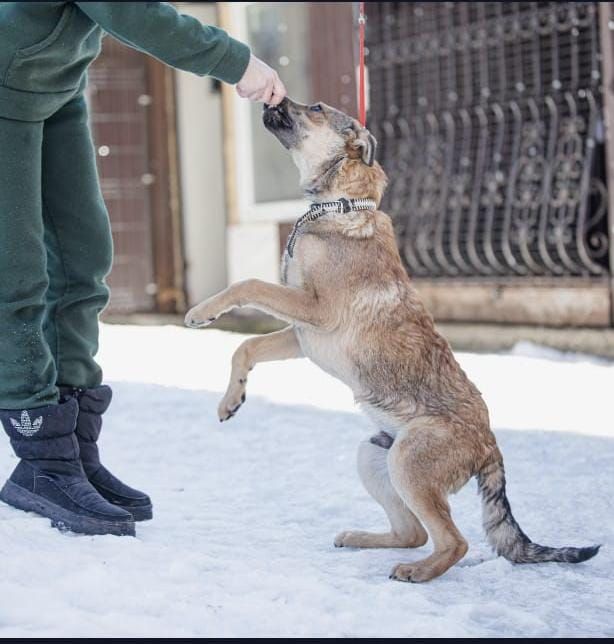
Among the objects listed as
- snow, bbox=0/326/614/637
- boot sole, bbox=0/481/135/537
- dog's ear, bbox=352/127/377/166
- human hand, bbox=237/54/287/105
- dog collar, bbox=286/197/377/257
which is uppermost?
human hand, bbox=237/54/287/105

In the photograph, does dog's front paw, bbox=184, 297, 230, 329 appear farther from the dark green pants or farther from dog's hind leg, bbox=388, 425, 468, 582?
dog's hind leg, bbox=388, 425, 468, 582

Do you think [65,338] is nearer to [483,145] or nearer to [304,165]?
[304,165]

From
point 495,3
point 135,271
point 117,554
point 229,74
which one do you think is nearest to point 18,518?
point 117,554

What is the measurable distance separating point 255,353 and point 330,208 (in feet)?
1.87

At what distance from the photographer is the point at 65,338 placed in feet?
11.6

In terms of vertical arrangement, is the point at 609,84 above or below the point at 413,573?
above

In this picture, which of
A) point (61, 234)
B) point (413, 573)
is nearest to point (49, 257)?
point (61, 234)

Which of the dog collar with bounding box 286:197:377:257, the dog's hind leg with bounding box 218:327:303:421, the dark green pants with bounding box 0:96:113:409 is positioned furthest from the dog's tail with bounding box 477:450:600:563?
the dark green pants with bounding box 0:96:113:409

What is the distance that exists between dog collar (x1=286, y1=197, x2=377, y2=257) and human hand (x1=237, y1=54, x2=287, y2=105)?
0.41 metres

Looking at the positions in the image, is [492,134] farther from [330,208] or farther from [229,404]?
[229,404]

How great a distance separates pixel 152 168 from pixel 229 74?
8.21m

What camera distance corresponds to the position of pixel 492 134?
919 cm

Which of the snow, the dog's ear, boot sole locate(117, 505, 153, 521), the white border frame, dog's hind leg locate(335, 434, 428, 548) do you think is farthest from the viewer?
the white border frame

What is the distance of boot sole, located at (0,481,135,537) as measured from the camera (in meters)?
3.32
